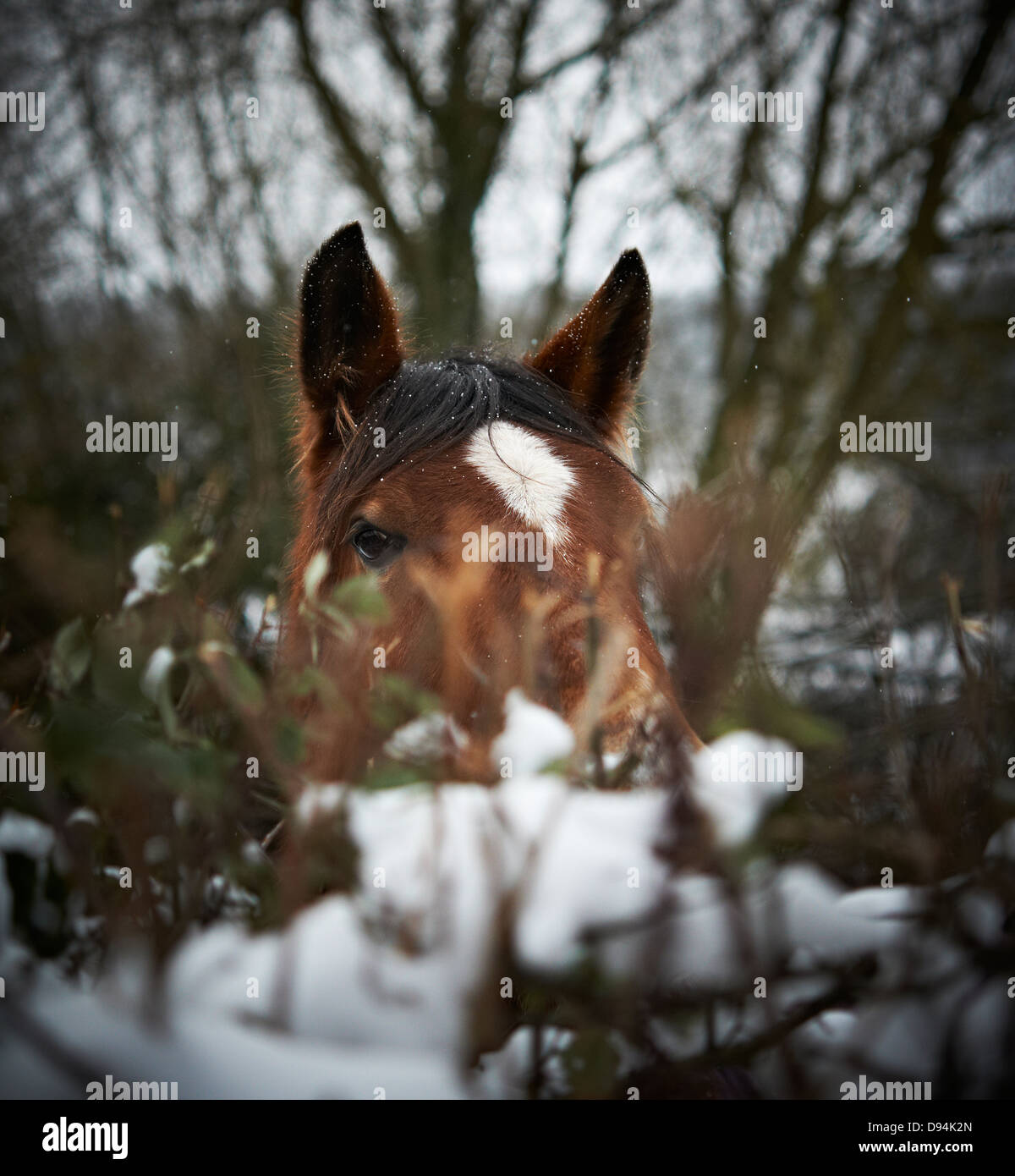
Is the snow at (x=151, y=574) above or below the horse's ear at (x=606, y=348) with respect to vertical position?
below

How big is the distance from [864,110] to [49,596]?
5.77 metres

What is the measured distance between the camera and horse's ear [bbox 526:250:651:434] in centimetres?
272

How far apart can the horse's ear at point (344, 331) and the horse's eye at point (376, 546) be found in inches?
18.3

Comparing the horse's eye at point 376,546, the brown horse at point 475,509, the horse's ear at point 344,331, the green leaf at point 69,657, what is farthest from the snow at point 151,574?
the horse's ear at point 344,331

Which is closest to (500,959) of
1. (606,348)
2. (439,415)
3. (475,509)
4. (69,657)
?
(69,657)

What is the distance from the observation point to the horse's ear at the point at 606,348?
2.72m

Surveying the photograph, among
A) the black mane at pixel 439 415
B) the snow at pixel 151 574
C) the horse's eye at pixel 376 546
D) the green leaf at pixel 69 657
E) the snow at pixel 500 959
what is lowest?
the snow at pixel 500 959

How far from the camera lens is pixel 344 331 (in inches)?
101

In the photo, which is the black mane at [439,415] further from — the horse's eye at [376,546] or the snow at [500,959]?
the snow at [500,959]

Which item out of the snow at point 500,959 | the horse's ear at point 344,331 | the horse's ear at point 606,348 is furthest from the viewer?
the horse's ear at point 606,348

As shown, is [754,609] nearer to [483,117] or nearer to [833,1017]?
[833,1017]

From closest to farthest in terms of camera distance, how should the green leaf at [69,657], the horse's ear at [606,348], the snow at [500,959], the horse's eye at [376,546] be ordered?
the snow at [500,959], the green leaf at [69,657], the horse's eye at [376,546], the horse's ear at [606,348]

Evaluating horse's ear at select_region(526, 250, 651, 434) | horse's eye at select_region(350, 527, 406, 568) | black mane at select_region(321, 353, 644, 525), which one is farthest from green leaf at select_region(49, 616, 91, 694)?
horse's ear at select_region(526, 250, 651, 434)

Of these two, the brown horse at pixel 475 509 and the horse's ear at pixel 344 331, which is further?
the horse's ear at pixel 344 331
